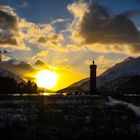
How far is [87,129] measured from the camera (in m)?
23.8

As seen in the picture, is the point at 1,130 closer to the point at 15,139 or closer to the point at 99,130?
the point at 15,139

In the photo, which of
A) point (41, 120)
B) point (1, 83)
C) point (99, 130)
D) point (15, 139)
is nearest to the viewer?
point (15, 139)

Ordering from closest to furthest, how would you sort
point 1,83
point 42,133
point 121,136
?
point 121,136 < point 42,133 < point 1,83

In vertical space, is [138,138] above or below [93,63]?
Answer: below

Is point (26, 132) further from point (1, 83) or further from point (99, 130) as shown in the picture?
point (1, 83)

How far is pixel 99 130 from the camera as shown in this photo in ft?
76.8

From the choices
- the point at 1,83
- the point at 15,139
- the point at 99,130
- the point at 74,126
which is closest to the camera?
the point at 15,139

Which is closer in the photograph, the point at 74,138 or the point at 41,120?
the point at 74,138

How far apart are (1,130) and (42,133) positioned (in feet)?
7.85

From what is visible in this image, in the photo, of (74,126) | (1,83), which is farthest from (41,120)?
(1,83)

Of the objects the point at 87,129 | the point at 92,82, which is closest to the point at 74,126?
the point at 87,129

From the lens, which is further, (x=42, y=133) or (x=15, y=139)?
(x=42, y=133)

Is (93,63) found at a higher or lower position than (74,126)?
higher

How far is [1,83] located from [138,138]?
172 m
